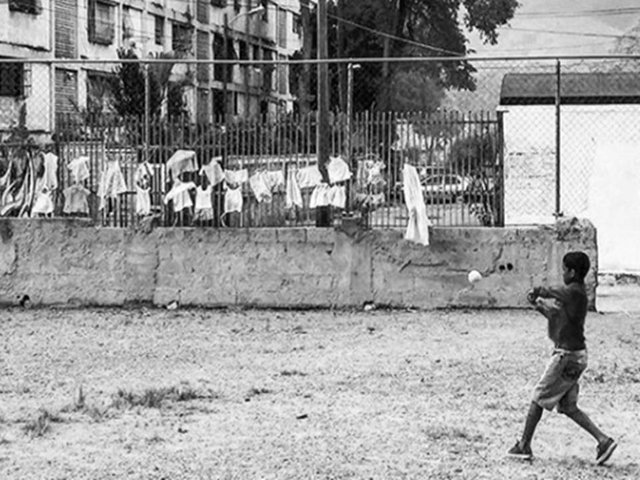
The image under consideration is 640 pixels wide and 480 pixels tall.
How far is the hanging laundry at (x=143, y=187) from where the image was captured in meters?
14.5

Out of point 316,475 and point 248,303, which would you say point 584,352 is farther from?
point 248,303

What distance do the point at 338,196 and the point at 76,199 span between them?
330cm

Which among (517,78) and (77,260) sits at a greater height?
(517,78)

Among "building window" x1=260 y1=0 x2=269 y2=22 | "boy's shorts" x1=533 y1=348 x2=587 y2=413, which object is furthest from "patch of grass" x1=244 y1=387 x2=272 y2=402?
"building window" x1=260 y1=0 x2=269 y2=22

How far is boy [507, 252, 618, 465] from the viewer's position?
7027 mm

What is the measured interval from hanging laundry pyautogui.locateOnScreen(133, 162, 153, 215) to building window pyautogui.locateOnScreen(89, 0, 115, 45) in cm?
3109

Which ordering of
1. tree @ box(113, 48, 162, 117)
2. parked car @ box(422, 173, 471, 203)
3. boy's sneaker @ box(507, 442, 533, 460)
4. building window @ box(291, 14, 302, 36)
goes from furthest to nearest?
building window @ box(291, 14, 302, 36)
tree @ box(113, 48, 162, 117)
parked car @ box(422, 173, 471, 203)
boy's sneaker @ box(507, 442, 533, 460)

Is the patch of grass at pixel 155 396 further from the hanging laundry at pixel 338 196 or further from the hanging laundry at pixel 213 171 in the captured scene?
the hanging laundry at pixel 213 171

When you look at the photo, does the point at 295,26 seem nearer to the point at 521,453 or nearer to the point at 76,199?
the point at 76,199

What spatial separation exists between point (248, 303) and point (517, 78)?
9130 millimetres

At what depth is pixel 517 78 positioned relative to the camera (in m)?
21.4

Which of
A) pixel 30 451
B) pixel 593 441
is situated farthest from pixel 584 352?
pixel 30 451

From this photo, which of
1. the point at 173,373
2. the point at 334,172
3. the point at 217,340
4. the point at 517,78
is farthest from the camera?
the point at 517,78

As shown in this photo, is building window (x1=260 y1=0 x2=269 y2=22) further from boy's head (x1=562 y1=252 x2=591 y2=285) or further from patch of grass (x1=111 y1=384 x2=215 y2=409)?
boy's head (x1=562 y1=252 x2=591 y2=285)
